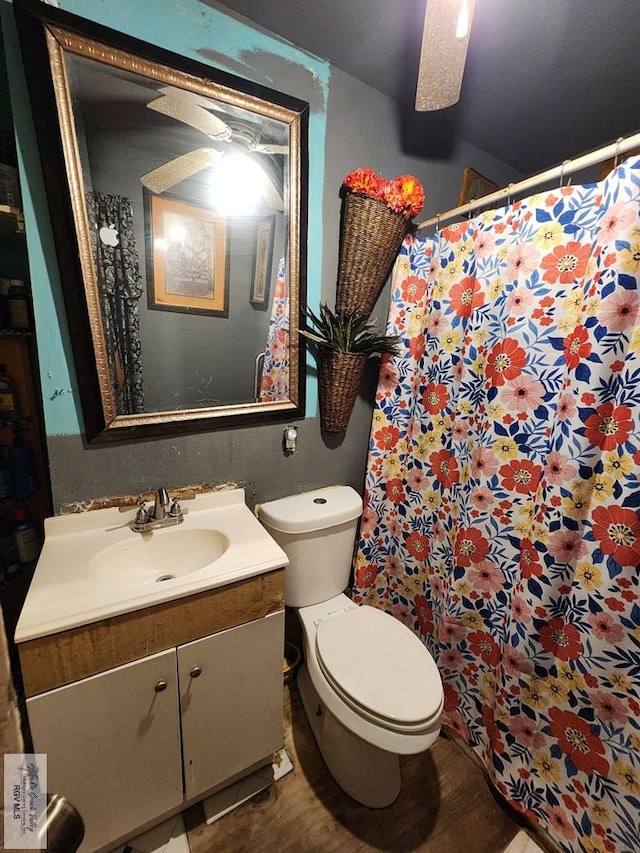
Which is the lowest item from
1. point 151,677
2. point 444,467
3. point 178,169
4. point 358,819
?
point 358,819

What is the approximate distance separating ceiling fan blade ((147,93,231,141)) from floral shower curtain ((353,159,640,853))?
2.45ft

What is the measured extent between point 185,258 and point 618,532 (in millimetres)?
1399

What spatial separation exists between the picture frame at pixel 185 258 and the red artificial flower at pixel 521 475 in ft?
3.45

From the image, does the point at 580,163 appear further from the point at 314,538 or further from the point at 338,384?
the point at 314,538

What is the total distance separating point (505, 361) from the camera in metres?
1.11

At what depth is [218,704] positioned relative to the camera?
1.01 metres

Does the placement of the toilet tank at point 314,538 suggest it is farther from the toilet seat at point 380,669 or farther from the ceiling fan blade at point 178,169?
the ceiling fan blade at point 178,169

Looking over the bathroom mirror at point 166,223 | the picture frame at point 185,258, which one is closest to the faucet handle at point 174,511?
the bathroom mirror at point 166,223

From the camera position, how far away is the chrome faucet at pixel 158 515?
3.58 feet

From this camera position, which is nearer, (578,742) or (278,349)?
(578,742)

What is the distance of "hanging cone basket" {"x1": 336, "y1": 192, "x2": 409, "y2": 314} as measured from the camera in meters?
1.26

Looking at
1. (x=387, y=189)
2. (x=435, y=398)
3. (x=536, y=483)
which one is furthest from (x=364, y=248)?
(x=536, y=483)

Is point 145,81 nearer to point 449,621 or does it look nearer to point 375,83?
point 375,83

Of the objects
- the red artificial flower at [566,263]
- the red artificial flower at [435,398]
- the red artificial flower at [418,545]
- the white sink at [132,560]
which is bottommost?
the red artificial flower at [418,545]
